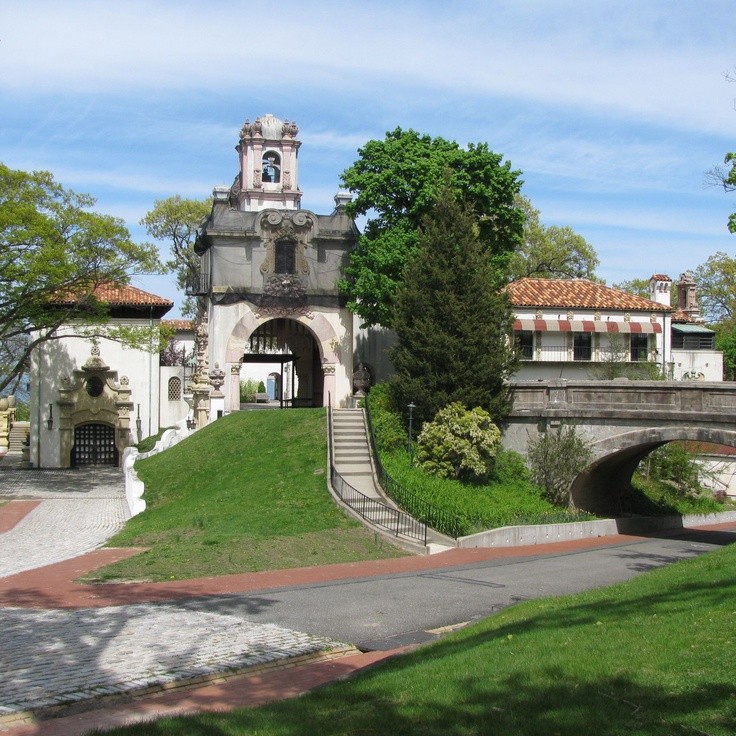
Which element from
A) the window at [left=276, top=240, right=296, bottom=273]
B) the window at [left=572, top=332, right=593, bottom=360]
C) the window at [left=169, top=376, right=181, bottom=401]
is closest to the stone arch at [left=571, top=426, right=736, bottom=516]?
the window at [left=572, top=332, right=593, bottom=360]

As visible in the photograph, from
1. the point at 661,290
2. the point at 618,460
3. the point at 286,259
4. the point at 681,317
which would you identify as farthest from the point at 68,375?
the point at 681,317

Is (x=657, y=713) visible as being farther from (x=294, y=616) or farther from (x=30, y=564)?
(x=30, y=564)

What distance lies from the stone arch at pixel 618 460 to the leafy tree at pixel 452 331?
11.5ft

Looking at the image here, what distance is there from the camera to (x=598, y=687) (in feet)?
27.1

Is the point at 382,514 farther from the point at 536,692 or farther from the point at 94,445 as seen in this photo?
the point at 94,445

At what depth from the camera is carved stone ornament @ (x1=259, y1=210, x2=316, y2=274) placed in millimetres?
41594

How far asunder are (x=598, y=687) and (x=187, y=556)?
545 inches

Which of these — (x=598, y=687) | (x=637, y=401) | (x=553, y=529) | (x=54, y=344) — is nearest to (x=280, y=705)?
(x=598, y=687)

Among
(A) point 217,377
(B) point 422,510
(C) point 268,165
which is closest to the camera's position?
(B) point 422,510

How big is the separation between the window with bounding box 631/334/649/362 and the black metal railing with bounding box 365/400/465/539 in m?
25.3

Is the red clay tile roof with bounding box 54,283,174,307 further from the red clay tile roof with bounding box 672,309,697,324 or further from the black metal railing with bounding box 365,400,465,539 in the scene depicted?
the red clay tile roof with bounding box 672,309,697,324

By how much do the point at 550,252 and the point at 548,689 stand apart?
193 ft

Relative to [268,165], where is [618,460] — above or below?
below

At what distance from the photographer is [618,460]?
3102 cm
